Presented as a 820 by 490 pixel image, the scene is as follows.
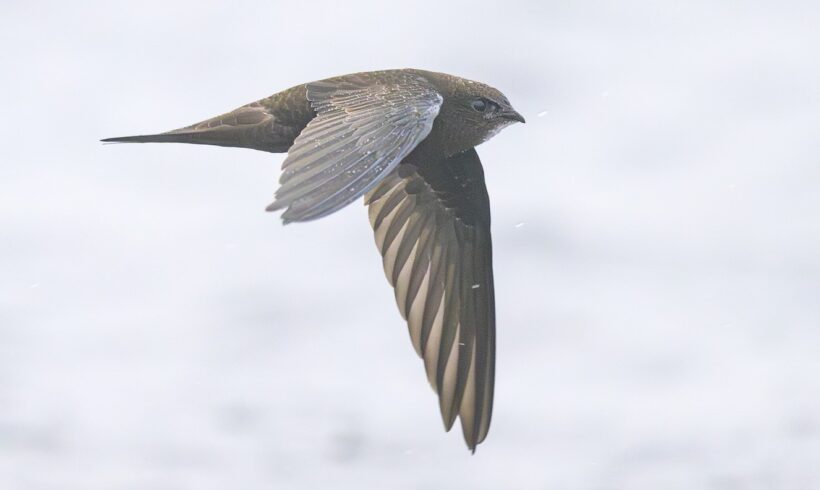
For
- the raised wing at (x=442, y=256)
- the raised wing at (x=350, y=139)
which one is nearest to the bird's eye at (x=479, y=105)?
the raised wing at (x=350, y=139)

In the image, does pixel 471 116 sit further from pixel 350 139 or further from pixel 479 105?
pixel 350 139

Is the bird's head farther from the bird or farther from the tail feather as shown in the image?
the tail feather

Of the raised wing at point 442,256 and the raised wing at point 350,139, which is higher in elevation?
the raised wing at point 350,139

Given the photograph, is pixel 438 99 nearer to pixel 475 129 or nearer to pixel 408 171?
pixel 475 129

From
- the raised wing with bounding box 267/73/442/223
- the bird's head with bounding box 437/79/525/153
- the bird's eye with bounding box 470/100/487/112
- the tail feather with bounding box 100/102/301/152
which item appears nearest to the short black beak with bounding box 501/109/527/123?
the bird's head with bounding box 437/79/525/153

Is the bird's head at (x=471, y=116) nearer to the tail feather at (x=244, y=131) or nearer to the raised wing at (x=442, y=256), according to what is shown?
the raised wing at (x=442, y=256)

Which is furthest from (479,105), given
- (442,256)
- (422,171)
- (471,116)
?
(442,256)
